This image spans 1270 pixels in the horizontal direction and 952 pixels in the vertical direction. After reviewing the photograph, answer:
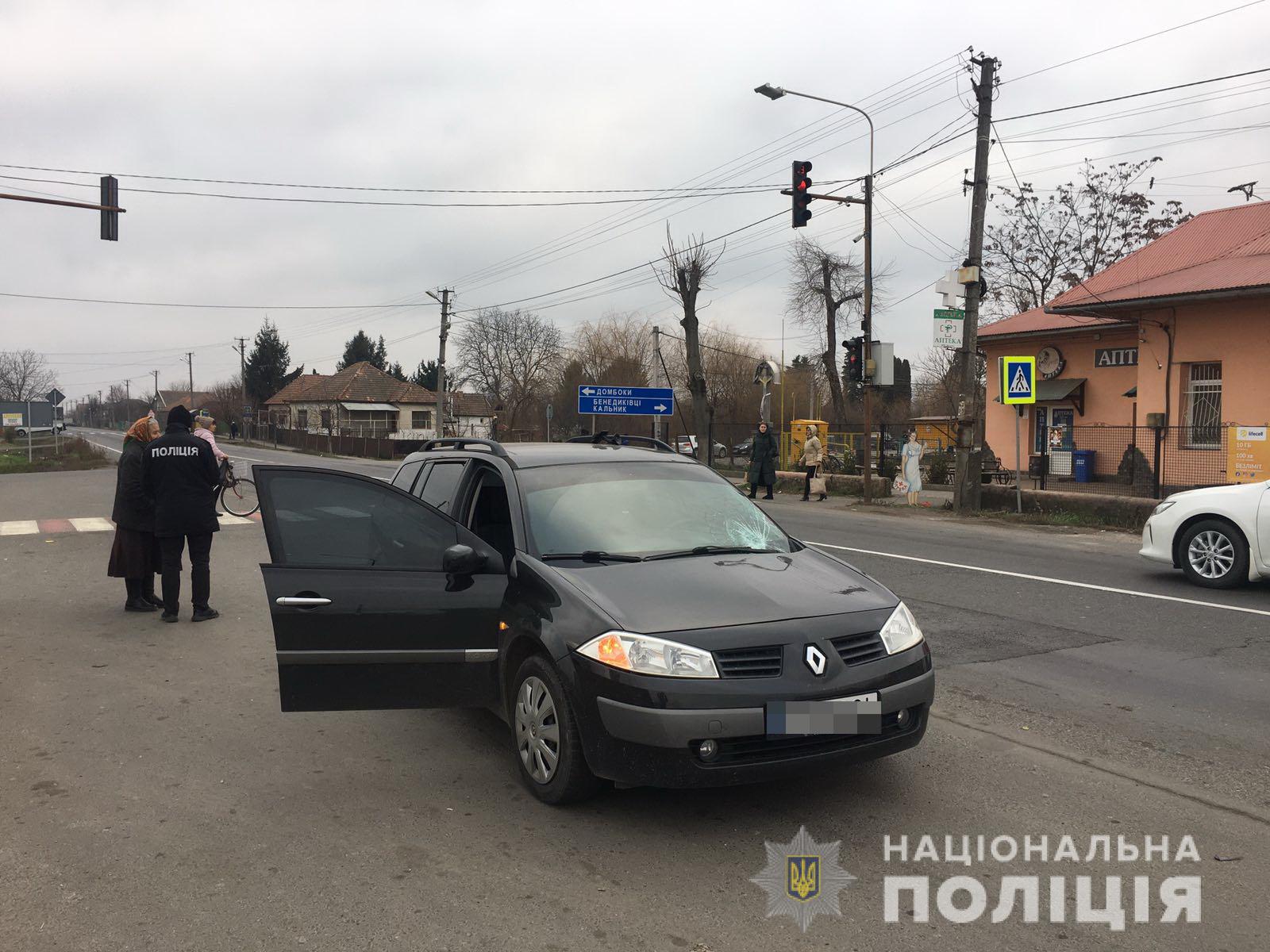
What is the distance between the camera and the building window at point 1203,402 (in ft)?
64.2

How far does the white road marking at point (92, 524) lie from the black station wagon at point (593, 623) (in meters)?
11.5

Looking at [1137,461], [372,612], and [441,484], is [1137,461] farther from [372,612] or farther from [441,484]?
[372,612]

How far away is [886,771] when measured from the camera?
14.8 ft

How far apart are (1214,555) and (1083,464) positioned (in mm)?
16009

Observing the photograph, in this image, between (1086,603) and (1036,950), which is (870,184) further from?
(1036,950)

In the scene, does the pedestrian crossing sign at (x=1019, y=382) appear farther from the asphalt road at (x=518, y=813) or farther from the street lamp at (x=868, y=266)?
the asphalt road at (x=518, y=813)

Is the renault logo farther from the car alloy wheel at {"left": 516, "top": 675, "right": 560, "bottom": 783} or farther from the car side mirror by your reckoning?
the car side mirror

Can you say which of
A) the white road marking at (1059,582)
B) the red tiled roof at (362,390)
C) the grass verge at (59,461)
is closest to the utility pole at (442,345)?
the grass verge at (59,461)

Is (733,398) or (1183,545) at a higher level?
(733,398)

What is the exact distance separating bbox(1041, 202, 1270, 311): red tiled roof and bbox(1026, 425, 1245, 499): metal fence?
2810 millimetres

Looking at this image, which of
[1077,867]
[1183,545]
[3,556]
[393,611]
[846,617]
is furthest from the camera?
[3,556]

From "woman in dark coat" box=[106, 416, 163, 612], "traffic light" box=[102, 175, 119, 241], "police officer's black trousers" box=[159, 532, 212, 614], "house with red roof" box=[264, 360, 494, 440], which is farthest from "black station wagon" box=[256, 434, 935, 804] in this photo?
"house with red roof" box=[264, 360, 494, 440]

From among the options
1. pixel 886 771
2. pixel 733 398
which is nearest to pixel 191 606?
pixel 886 771

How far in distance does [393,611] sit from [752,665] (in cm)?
173
